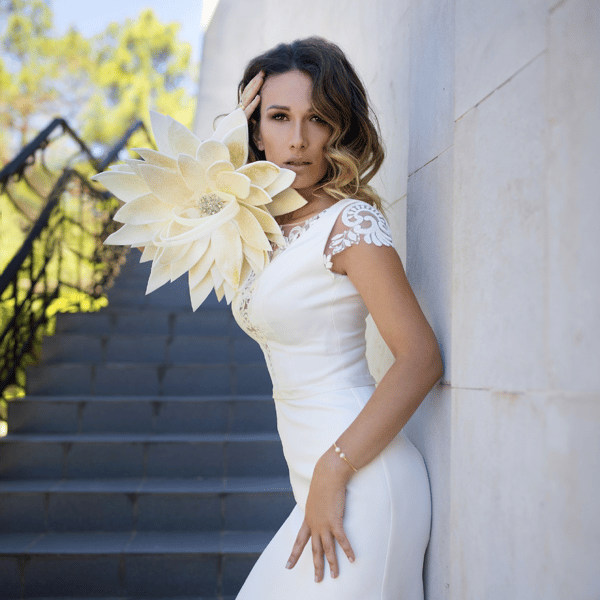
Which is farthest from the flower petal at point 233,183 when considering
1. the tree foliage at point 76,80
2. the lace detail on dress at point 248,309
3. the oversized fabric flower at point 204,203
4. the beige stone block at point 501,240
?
the tree foliage at point 76,80

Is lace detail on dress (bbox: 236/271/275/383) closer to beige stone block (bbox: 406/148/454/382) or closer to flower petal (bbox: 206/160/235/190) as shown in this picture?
flower petal (bbox: 206/160/235/190)

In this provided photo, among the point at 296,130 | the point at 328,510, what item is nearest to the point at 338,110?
the point at 296,130

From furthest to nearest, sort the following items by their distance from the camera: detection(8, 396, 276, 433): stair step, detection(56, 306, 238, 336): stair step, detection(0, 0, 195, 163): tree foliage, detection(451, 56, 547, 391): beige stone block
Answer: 1. detection(0, 0, 195, 163): tree foliage
2. detection(56, 306, 238, 336): stair step
3. detection(8, 396, 276, 433): stair step
4. detection(451, 56, 547, 391): beige stone block

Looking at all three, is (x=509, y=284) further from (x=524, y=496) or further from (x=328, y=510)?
(x=328, y=510)

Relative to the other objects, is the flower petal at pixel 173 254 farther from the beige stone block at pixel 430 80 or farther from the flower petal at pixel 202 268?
the beige stone block at pixel 430 80

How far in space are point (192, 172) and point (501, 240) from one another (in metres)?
0.79

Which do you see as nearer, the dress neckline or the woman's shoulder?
the woman's shoulder

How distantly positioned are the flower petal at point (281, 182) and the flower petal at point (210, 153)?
0.43 ft

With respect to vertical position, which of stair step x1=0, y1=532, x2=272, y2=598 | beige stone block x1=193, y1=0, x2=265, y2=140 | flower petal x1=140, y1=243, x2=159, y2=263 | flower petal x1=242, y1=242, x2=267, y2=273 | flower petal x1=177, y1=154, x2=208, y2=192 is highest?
beige stone block x1=193, y1=0, x2=265, y2=140

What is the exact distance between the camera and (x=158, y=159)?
1411 millimetres

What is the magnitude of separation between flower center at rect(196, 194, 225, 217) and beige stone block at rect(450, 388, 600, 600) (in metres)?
0.75

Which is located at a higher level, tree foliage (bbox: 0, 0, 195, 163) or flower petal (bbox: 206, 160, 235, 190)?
tree foliage (bbox: 0, 0, 195, 163)

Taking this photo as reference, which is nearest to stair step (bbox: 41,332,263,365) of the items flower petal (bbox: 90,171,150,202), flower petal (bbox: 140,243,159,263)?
flower petal (bbox: 140,243,159,263)

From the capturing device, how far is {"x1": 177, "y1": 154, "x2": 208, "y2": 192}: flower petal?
4.48ft
